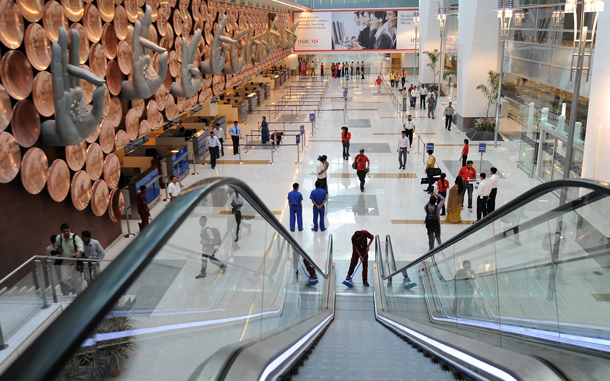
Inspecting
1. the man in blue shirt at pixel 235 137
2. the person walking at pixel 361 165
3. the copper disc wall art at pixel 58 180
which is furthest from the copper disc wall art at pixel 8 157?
the man in blue shirt at pixel 235 137

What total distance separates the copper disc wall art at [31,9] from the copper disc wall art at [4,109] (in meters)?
1.14

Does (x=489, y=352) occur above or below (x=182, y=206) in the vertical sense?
below

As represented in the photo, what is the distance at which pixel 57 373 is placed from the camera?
1021 mm

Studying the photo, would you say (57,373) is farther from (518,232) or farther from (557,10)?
(557,10)

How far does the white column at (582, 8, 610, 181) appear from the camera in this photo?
9.97 m

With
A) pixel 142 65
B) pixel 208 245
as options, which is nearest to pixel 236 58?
pixel 142 65

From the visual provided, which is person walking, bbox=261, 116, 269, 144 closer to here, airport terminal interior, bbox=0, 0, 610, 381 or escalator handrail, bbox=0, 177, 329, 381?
airport terminal interior, bbox=0, 0, 610, 381

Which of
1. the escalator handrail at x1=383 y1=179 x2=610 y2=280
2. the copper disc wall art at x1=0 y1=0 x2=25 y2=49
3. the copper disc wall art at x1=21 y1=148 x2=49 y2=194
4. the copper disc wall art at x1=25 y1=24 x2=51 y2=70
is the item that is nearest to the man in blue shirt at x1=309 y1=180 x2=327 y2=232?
the copper disc wall art at x1=21 y1=148 x2=49 y2=194

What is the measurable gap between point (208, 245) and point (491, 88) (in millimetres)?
22366

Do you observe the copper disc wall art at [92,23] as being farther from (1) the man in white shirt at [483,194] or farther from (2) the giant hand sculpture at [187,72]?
(1) the man in white shirt at [483,194]

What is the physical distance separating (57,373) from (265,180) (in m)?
14.4

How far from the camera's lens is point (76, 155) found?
30.3ft

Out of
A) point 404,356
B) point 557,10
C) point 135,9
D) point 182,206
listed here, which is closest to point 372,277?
point 404,356

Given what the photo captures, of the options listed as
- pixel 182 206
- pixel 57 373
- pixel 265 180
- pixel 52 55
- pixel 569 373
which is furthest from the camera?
pixel 265 180
